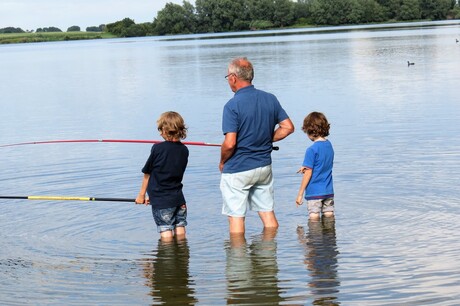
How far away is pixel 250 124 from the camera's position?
759 cm

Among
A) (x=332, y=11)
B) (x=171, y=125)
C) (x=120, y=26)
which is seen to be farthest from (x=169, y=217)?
(x=120, y=26)

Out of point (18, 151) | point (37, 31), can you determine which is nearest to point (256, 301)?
point (18, 151)

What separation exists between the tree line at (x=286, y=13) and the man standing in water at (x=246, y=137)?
13190 centimetres

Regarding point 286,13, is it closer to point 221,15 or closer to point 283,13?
point 283,13

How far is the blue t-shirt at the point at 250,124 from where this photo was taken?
7.55 meters

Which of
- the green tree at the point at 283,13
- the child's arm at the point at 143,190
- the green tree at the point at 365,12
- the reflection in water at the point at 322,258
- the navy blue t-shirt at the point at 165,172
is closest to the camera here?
the reflection in water at the point at 322,258

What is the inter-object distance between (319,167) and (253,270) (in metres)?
1.53

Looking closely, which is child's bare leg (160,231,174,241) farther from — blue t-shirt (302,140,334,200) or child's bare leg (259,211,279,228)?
blue t-shirt (302,140,334,200)

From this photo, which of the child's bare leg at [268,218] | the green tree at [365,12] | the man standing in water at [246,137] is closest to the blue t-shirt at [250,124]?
the man standing in water at [246,137]

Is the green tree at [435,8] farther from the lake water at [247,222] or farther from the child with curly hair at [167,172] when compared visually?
the child with curly hair at [167,172]

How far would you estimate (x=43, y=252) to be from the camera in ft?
27.8

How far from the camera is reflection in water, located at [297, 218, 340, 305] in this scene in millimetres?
6621

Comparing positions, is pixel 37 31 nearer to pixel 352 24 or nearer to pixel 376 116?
pixel 352 24

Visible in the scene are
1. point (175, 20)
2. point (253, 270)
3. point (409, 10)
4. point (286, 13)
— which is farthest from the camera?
point (175, 20)
